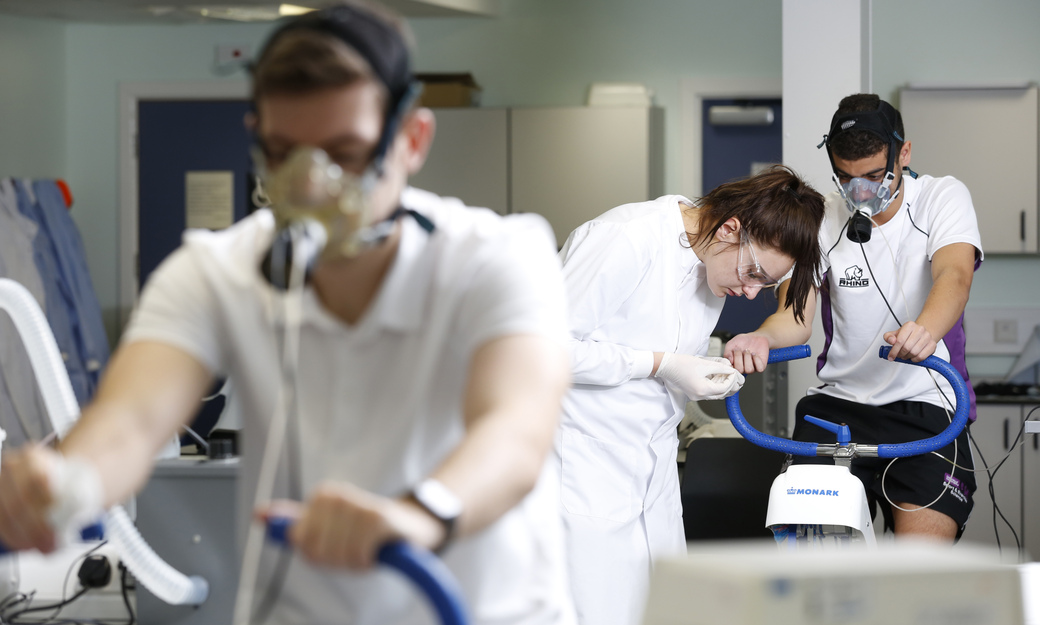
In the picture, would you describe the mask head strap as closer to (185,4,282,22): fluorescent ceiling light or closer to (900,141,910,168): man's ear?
(900,141,910,168): man's ear

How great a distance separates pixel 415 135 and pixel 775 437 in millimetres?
1365

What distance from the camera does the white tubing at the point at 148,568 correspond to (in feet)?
5.57

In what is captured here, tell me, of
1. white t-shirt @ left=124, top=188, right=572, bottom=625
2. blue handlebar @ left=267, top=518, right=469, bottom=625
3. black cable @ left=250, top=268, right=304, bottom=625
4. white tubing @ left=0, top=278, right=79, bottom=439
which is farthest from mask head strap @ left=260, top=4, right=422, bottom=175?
white tubing @ left=0, top=278, right=79, bottom=439

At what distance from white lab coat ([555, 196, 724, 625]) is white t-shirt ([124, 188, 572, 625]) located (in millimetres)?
1187

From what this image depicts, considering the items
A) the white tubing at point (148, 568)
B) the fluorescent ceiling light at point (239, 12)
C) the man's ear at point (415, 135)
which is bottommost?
the white tubing at point (148, 568)

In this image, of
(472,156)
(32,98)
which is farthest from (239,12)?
(472,156)

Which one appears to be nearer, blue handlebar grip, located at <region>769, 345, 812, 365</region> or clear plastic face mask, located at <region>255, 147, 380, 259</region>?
clear plastic face mask, located at <region>255, 147, 380, 259</region>

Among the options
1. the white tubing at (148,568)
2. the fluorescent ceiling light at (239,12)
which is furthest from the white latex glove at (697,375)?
the fluorescent ceiling light at (239,12)

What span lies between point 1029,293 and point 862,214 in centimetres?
277

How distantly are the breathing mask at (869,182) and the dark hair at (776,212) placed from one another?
4.1 inches

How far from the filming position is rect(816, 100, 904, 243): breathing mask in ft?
7.16

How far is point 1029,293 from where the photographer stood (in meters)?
4.55

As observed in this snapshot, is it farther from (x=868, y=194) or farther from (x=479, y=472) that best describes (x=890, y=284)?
(x=479, y=472)

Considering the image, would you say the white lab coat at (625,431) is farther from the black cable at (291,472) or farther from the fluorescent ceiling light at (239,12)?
the fluorescent ceiling light at (239,12)
